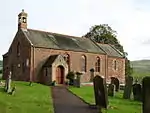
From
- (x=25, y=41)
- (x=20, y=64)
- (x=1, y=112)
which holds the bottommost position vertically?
(x=1, y=112)

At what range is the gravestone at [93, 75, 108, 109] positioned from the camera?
19198 millimetres

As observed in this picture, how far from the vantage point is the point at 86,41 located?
59688 mm

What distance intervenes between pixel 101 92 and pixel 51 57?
29.6 metres

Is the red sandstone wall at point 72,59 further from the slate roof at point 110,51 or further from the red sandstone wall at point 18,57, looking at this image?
the slate roof at point 110,51

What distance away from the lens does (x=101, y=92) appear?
19688 millimetres

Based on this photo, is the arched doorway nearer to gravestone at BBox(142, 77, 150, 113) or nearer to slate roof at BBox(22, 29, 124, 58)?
slate roof at BBox(22, 29, 124, 58)

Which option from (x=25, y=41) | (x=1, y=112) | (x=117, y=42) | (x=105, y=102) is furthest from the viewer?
(x=117, y=42)

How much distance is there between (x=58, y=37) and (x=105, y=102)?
3607 centimetres

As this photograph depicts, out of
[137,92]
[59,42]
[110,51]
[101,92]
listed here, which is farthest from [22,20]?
[101,92]

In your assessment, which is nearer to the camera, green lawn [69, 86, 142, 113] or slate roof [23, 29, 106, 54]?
green lawn [69, 86, 142, 113]

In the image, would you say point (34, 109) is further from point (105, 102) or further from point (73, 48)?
point (73, 48)

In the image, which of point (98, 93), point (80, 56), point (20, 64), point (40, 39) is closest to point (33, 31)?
point (40, 39)

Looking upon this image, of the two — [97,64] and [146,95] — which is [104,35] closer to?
[97,64]

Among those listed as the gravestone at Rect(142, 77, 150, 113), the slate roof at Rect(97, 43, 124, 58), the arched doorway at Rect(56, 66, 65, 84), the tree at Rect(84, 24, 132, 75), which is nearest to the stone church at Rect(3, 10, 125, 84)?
the arched doorway at Rect(56, 66, 65, 84)
